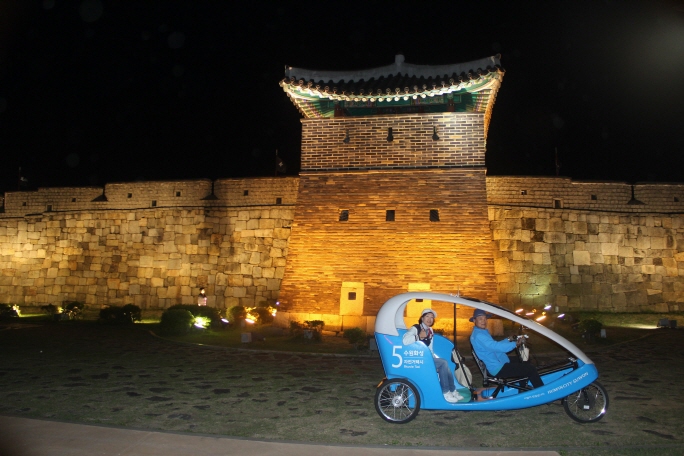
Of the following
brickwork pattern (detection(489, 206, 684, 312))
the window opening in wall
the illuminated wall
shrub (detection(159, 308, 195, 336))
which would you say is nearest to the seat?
the illuminated wall

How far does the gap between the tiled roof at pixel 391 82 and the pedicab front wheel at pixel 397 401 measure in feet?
27.5

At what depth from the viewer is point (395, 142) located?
13.1 meters

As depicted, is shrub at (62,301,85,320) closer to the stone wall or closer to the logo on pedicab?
the stone wall

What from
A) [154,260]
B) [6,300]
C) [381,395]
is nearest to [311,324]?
[381,395]

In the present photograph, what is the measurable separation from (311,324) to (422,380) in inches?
259

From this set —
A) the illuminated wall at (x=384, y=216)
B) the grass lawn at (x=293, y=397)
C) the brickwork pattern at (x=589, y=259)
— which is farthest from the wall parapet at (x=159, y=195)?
the brickwork pattern at (x=589, y=259)

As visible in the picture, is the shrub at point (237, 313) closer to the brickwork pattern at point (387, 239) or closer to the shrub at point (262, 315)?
the shrub at point (262, 315)

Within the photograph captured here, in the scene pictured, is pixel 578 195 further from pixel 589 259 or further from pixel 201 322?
pixel 201 322

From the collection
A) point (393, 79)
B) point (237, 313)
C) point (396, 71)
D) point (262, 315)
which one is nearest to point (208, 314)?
point (237, 313)

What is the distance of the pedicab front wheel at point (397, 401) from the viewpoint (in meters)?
5.64

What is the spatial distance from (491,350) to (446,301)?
2.64 ft

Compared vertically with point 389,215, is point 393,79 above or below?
above

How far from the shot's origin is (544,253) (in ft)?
55.6

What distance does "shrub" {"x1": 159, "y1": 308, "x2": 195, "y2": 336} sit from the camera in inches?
523
